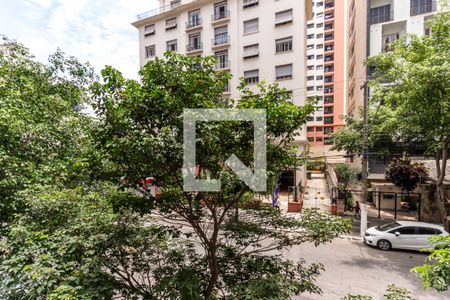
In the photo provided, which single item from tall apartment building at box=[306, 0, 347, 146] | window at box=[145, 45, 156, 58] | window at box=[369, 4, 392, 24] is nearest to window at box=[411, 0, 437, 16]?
window at box=[369, 4, 392, 24]

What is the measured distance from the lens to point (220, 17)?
941 inches

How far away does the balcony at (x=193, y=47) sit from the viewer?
24.9m

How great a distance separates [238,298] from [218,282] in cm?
106

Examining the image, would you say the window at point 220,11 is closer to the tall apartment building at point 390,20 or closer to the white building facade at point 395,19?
the tall apartment building at point 390,20

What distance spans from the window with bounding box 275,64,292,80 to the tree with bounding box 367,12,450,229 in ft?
35.6

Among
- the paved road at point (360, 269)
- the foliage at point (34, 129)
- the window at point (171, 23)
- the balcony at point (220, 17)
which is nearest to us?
the foliage at point (34, 129)

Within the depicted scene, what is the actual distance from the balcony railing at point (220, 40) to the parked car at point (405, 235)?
20.2 m

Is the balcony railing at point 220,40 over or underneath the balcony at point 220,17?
underneath

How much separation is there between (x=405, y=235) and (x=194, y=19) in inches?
982

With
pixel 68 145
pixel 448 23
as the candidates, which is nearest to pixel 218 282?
pixel 68 145

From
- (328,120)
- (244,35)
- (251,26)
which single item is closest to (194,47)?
(244,35)

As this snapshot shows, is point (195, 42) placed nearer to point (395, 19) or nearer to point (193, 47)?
point (193, 47)

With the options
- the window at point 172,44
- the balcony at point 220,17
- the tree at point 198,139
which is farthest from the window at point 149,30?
the tree at point 198,139

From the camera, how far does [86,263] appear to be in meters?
3.66
